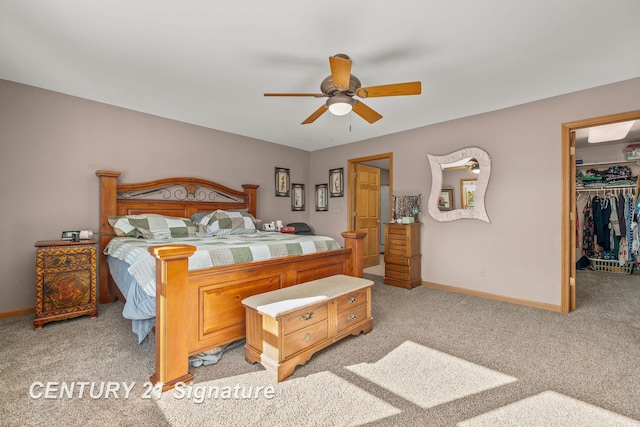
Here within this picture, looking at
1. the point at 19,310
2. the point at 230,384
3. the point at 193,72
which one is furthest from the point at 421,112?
the point at 19,310

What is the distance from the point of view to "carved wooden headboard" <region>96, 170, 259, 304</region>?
3.49m

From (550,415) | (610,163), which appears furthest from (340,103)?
(610,163)

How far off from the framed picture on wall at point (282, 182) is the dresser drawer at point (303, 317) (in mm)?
3563

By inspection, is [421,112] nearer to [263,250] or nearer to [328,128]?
[328,128]

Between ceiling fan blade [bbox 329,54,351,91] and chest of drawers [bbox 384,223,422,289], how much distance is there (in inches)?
105

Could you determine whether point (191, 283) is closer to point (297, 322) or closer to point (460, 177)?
point (297, 322)

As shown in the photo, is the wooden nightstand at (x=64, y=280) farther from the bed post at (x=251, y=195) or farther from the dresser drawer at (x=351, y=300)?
the dresser drawer at (x=351, y=300)

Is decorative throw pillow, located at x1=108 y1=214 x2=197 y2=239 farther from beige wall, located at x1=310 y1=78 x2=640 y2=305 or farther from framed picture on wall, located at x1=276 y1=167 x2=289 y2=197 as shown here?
beige wall, located at x1=310 y1=78 x2=640 y2=305

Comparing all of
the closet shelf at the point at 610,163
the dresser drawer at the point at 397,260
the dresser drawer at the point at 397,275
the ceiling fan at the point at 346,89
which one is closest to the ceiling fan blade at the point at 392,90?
the ceiling fan at the point at 346,89

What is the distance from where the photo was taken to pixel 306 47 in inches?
92.0

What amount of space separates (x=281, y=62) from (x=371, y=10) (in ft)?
3.09

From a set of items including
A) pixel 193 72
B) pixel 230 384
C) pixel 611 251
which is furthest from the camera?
pixel 611 251

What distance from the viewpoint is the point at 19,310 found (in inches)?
121

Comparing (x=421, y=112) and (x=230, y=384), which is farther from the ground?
(x=421, y=112)
